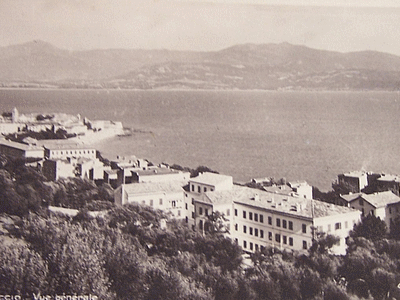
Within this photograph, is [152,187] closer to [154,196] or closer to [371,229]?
[154,196]

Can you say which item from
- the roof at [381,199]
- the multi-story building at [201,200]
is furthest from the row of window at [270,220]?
the roof at [381,199]

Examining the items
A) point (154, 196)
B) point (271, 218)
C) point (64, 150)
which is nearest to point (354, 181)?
point (271, 218)

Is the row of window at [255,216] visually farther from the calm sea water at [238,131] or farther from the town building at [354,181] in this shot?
the town building at [354,181]

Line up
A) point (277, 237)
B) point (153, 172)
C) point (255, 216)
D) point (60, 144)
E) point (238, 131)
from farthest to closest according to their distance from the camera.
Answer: point (238, 131), point (60, 144), point (153, 172), point (255, 216), point (277, 237)

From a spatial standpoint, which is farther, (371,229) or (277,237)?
(371,229)

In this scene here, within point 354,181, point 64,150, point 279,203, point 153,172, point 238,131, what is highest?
point 64,150

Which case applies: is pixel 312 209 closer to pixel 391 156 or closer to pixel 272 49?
pixel 272 49

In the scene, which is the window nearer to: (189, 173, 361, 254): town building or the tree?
(189, 173, 361, 254): town building
